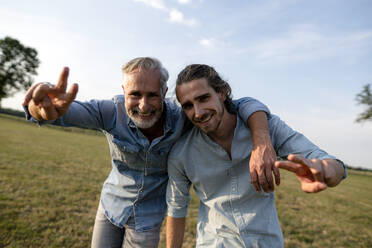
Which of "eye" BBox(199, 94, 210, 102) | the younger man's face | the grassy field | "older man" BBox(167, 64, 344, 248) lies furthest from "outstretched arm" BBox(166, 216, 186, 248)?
the grassy field

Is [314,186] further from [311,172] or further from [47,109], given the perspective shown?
[47,109]

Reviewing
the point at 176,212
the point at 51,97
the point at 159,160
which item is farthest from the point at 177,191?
the point at 51,97

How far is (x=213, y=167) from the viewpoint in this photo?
2270 millimetres

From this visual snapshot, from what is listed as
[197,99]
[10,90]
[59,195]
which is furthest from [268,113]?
[10,90]

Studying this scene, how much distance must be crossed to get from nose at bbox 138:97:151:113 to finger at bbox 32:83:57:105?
874 millimetres

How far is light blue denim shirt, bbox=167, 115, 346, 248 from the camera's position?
2.08m

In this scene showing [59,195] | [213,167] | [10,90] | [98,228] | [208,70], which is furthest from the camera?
[10,90]

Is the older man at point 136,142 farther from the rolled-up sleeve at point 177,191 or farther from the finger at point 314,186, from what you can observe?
the finger at point 314,186

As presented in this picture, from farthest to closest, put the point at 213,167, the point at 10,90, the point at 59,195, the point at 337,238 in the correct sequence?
the point at 10,90 → the point at 59,195 → the point at 337,238 → the point at 213,167

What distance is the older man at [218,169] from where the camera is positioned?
6.86 ft

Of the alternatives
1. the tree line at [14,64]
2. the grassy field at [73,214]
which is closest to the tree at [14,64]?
the tree line at [14,64]

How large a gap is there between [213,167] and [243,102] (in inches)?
32.3

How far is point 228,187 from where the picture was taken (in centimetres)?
221

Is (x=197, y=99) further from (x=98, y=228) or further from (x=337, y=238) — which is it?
(x=337, y=238)
